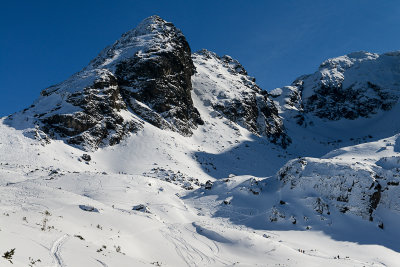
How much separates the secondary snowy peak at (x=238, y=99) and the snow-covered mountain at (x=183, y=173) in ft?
1.54

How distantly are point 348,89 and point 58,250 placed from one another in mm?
131993

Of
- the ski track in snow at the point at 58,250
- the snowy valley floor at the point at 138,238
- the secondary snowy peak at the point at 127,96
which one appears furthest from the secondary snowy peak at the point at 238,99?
the ski track in snow at the point at 58,250

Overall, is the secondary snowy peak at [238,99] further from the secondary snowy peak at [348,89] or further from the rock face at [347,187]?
the rock face at [347,187]

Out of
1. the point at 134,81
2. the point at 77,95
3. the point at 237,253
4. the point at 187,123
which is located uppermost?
the point at 134,81

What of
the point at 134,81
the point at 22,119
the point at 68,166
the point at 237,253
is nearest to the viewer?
the point at 237,253

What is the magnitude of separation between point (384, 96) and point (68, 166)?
112 metres

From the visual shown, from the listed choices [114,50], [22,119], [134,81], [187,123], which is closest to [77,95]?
[22,119]

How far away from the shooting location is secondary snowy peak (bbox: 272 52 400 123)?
118m

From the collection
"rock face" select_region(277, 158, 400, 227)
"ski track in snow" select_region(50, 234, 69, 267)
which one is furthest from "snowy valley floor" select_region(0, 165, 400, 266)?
"rock face" select_region(277, 158, 400, 227)

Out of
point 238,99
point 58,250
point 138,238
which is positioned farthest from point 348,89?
point 58,250

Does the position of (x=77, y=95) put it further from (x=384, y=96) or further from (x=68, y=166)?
(x=384, y=96)

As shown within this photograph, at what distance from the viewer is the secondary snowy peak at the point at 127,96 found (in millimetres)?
51562

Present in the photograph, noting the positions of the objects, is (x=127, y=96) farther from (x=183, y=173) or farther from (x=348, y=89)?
(x=348, y=89)

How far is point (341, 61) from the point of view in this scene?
5763 inches
